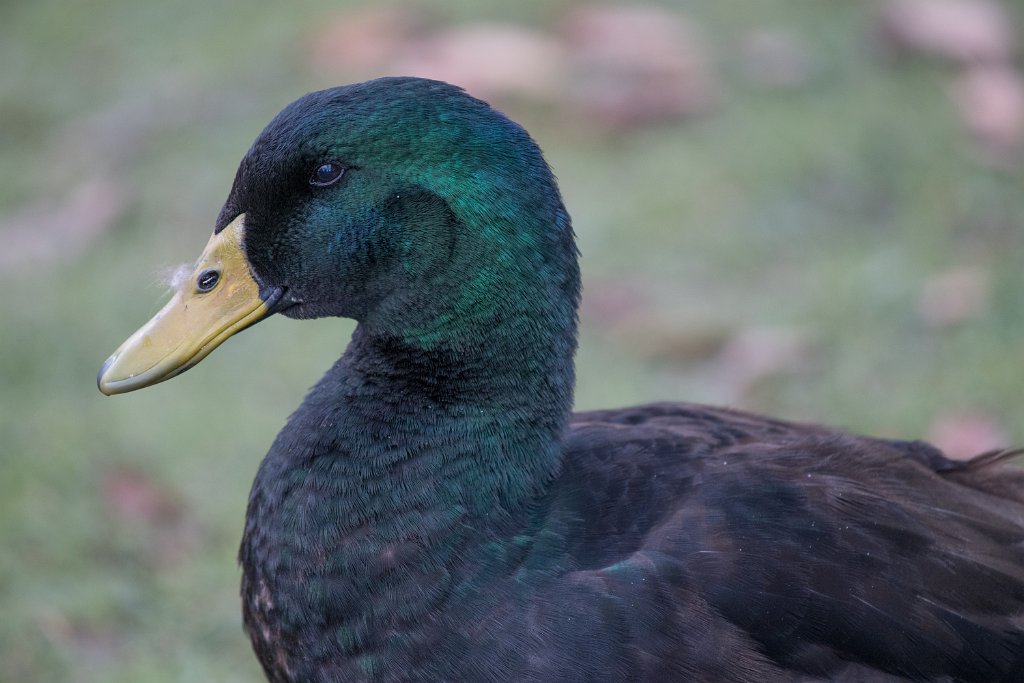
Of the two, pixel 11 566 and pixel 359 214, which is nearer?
pixel 359 214

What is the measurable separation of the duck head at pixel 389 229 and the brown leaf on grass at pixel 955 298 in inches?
88.7

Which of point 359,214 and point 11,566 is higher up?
point 359,214

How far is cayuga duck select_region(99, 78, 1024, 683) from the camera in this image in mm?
2154

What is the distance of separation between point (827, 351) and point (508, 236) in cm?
222

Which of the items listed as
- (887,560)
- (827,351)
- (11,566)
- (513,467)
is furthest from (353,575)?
(827,351)

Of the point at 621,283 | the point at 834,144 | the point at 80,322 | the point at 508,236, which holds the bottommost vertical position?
the point at 508,236

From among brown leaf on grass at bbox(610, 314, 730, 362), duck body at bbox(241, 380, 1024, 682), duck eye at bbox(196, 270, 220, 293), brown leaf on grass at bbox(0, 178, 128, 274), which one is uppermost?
brown leaf on grass at bbox(0, 178, 128, 274)

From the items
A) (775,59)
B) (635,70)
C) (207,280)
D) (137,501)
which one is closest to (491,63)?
(635,70)

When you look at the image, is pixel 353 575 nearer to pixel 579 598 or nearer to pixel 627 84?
pixel 579 598

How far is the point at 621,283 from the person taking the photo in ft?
15.2

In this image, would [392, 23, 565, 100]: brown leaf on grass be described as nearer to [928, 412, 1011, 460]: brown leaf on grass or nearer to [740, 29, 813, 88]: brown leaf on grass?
[740, 29, 813, 88]: brown leaf on grass

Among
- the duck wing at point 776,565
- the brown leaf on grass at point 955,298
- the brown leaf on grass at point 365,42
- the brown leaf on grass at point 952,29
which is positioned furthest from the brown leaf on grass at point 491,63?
the duck wing at point 776,565

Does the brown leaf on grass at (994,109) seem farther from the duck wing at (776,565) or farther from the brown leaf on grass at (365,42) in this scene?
the duck wing at (776,565)

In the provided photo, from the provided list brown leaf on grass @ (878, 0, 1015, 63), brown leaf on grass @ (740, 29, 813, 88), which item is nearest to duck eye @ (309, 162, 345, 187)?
brown leaf on grass @ (740, 29, 813, 88)
